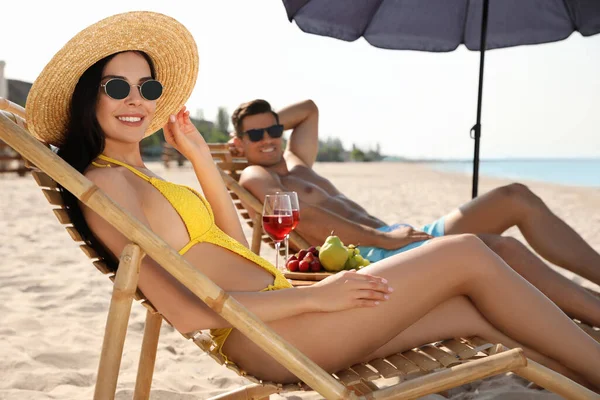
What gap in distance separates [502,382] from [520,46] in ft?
10.9

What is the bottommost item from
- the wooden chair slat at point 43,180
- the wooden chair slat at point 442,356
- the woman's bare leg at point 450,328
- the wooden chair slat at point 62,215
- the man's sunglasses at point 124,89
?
the wooden chair slat at point 442,356

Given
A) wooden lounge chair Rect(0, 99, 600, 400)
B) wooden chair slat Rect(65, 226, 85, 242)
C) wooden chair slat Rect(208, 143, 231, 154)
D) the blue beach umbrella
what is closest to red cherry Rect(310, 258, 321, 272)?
wooden lounge chair Rect(0, 99, 600, 400)

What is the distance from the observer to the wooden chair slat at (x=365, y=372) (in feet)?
6.42

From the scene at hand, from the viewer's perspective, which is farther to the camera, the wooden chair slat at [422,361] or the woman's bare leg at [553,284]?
the woman's bare leg at [553,284]

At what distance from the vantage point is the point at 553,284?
282cm

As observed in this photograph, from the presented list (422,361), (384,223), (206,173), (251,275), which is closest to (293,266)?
(206,173)

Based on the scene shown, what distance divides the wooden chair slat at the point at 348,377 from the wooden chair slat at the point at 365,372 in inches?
0.7

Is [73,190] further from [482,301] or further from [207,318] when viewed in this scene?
[482,301]

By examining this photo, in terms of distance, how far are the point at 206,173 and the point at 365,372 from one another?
1.03 metres

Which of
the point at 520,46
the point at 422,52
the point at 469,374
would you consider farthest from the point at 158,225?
the point at 520,46

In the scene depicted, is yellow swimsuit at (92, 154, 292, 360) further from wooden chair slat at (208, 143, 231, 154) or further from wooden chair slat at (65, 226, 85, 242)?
wooden chair slat at (208, 143, 231, 154)

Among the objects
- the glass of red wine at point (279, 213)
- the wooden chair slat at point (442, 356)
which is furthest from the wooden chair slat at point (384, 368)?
the glass of red wine at point (279, 213)

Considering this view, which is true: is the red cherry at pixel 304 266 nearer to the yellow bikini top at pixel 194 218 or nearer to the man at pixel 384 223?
the yellow bikini top at pixel 194 218

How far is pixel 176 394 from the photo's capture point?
9.63ft
